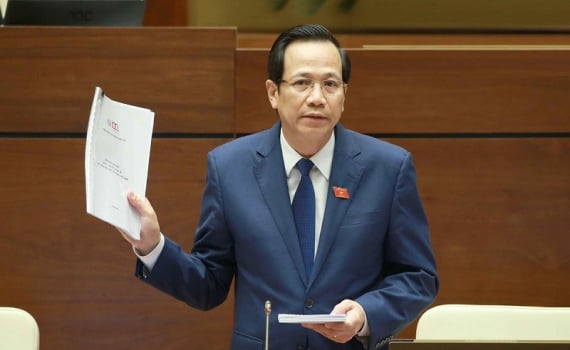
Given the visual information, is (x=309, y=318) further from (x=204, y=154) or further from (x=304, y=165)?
(x=204, y=154)

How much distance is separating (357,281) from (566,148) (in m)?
1.48

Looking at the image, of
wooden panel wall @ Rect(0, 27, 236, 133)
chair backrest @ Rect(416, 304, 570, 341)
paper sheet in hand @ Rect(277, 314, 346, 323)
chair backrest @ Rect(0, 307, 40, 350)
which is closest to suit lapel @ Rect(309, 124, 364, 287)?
paper sheet in hand @ Rect(277, 314, 346, 323)

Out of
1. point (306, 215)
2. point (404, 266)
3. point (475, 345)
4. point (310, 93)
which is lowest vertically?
point (475, 345)

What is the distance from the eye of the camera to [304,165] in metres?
2.74

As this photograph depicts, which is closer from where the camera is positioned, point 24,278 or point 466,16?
point 24,278

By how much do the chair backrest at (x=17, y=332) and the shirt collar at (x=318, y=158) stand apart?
81cm

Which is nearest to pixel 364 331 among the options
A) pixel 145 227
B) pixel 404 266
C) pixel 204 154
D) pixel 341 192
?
pixel 404 266

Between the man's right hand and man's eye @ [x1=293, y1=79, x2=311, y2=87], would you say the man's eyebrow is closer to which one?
man's eye @ [x1=293, y1=79, x2=311, y2=87]

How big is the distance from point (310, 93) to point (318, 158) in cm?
18

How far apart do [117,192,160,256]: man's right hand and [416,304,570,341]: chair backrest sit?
769 mm

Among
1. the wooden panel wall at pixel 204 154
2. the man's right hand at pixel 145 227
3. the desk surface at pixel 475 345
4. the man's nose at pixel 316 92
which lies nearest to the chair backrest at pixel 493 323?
the man's nose at pixel 316 92

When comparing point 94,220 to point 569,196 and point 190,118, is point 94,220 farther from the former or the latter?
point 569,196

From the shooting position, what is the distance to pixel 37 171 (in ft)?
12.4

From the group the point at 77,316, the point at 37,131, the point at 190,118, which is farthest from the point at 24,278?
the point at 190,118
